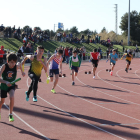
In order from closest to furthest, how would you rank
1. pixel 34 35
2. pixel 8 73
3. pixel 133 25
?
pixel 8 73 → pixel 34 35 → pixel 133 25

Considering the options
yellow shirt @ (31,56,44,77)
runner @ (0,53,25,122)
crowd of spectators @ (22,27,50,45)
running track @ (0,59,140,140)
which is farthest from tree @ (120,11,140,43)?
runner @ (0,53,25,122)

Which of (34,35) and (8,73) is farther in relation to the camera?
(34,35)

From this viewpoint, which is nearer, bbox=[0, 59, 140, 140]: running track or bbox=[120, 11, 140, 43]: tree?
bbox=[0, 59, 140, 140]: running track

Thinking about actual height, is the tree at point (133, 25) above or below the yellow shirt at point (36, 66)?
above

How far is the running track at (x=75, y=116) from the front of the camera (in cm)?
638

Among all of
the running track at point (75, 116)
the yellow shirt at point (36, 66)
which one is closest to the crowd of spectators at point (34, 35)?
the running track at point (75, 116)

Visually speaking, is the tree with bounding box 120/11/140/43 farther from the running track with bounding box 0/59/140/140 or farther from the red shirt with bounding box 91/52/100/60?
the running track with bounding box 0/59/140/140

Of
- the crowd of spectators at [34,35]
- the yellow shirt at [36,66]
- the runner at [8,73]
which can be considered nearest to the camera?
the runner at [8,73]

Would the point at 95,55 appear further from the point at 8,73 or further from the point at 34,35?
the point at 34,35

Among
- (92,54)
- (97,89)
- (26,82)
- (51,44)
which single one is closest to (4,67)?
(97,89)

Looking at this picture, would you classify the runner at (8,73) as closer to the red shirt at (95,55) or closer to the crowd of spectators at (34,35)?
the red shirt at (95,55)

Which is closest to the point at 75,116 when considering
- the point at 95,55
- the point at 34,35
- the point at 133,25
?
the point at 95,55

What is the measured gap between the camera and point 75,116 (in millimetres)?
8062

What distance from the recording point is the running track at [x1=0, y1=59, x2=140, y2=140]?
638cm
